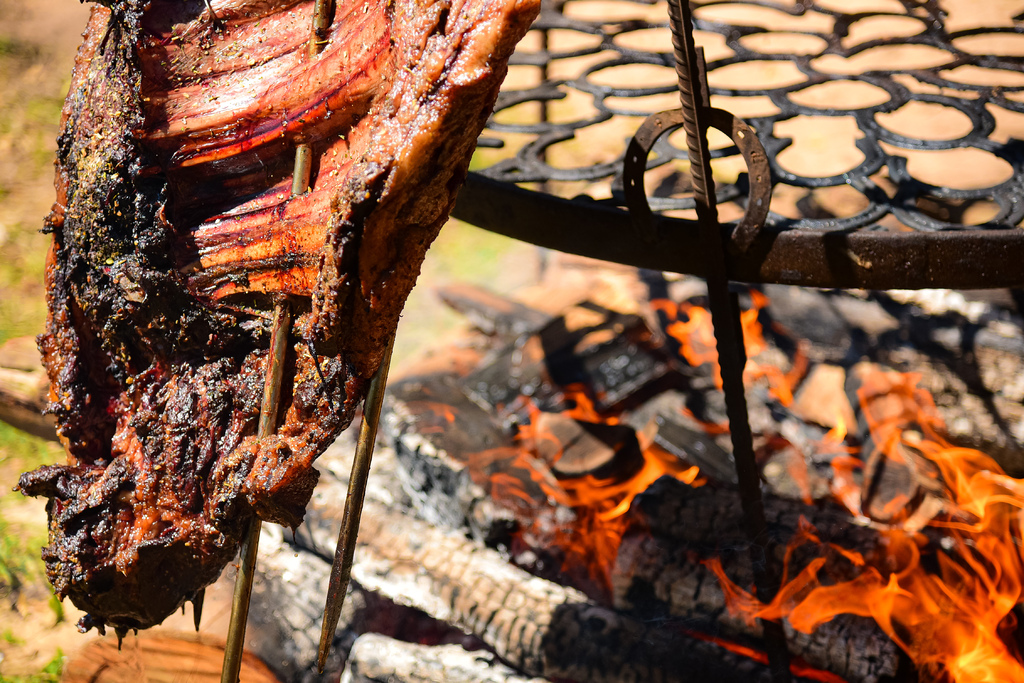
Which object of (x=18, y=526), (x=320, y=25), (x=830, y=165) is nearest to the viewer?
(x=320, y=25)

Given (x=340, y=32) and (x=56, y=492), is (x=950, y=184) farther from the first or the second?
(x=56, y=492)

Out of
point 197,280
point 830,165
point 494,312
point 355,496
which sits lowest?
point 494,312

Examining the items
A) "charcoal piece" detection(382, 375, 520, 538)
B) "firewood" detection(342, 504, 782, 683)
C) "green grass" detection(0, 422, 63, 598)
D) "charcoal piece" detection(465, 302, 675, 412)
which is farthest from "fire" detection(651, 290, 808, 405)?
"green grass" detection(0, 422, 63, 598)

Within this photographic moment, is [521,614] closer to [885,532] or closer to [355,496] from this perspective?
[355,496]

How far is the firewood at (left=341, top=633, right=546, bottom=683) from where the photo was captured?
2.01 metres

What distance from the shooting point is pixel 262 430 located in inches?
53.7

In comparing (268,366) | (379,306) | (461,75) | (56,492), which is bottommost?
(56,492)

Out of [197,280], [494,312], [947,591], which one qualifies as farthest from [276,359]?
[494,312]

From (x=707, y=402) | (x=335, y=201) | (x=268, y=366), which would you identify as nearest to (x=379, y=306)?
(x=335, y=201)

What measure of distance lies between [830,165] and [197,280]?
14.3 feet

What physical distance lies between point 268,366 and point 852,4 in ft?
19.9

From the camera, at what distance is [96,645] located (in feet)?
7.38

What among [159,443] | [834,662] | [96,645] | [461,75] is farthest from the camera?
[96,645]

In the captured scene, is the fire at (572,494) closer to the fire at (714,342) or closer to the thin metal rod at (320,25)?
the fire at (714,342)
